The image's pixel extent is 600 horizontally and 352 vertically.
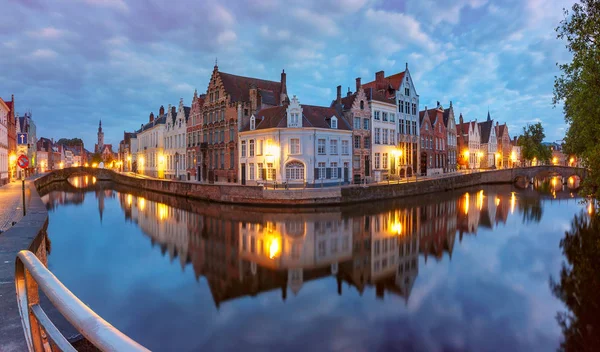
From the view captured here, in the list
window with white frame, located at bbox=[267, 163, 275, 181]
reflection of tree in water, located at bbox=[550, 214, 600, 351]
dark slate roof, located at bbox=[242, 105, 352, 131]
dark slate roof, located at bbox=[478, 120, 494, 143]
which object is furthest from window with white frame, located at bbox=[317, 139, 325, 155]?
dark slate roof, located at bbox=[478, 120, 494, 143]

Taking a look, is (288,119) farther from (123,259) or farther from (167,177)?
(167,177)

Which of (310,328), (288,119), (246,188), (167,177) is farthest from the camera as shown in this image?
(167,177)

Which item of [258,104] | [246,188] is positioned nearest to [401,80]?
[258,104]

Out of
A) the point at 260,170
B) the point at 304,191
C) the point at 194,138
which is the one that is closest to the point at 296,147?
the point at 260,170

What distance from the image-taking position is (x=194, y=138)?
4575 cm

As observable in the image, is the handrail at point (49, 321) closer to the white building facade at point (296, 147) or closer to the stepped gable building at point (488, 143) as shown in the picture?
the white building facade at point (296, 147)

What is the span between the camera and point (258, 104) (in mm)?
37844

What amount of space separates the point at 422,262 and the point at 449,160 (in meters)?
44.8

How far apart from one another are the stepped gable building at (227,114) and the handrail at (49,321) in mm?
35109

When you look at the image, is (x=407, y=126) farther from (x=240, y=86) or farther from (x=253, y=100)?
(x=240, y=86)

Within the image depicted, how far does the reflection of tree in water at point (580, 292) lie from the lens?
8203 mm

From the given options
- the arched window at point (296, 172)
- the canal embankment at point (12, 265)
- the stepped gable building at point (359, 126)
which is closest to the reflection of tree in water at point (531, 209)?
the stepped gable building at point (359, 126)

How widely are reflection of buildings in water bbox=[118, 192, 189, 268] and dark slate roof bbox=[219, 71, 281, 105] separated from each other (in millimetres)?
14592

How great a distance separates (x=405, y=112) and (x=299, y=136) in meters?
19.1
